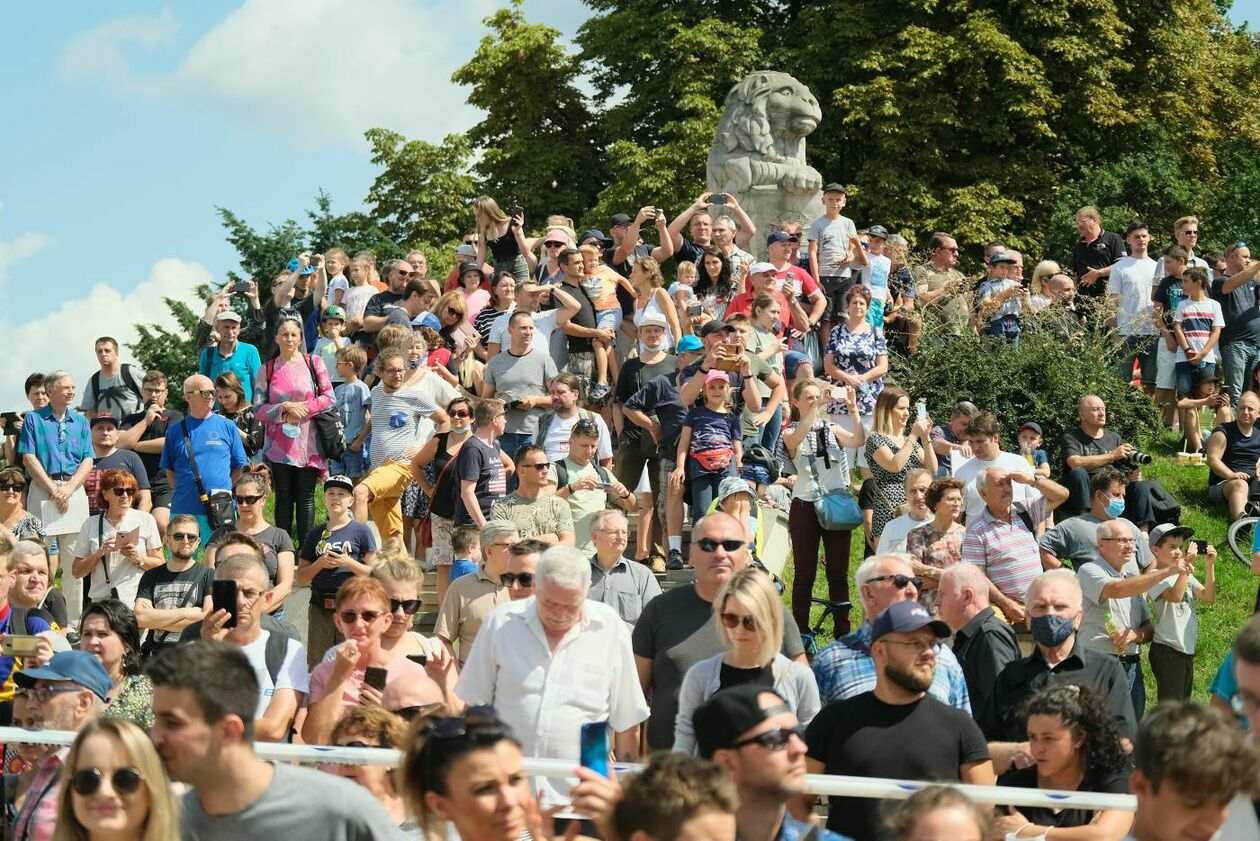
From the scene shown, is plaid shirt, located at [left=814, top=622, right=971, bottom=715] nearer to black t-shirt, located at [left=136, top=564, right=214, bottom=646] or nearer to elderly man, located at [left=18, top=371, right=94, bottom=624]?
black t-shirt, located at [left=136, top=564, right=214, bottom=646]

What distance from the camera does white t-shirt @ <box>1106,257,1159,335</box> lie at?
17.7 m

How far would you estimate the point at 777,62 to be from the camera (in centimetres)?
3059

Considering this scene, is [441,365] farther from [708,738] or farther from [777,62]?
[777,62]

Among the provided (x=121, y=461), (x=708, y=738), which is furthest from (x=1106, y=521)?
(x=121, y=461)

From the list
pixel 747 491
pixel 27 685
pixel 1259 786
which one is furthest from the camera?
pixel 747 491

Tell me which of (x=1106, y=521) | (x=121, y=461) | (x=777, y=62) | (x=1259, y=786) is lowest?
(x=1259, y=786)

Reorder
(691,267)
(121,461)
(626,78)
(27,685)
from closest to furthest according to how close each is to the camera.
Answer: (27,685)
(121,461)
(691,267)
(626,78)

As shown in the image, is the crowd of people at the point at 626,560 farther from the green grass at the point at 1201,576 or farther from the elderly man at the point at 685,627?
the green grass at the point at 1201,576

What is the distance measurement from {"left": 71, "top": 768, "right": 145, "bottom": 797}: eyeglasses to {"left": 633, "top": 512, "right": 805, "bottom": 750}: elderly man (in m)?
3.10

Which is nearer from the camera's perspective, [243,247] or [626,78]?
[243,247]

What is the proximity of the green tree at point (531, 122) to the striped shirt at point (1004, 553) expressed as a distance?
22.3 meters

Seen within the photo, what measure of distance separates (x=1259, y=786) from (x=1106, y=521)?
6.12 m

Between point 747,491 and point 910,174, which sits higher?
point 910,174

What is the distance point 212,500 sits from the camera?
12211 mm
